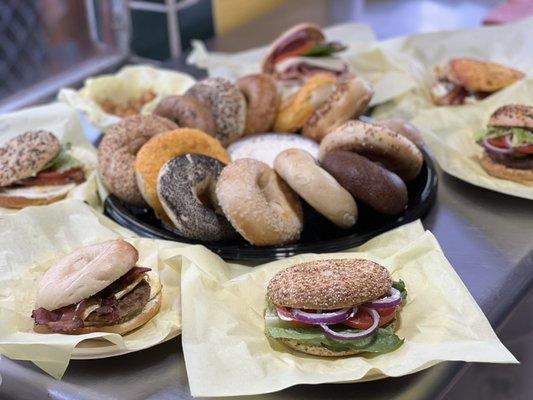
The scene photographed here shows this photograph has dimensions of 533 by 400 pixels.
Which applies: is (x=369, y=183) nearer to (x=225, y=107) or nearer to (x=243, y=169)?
(x=243, y=169)

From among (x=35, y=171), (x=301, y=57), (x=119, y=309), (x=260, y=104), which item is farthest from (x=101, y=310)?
(x=301, y=57)

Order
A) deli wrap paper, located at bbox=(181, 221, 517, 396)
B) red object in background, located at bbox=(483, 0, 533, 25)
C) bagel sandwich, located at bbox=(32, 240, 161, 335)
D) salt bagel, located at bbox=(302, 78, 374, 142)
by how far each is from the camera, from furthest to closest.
Result: red object in background, located at bbox=(483, 0, 533, 25) < salt bagel, located at bbox=(302, 78, 374, 142) < bagel sandwich, located at bbox=(32, 240, 161, 335) < deli wrap paper, located at bbox=(181, 221, 517, 396)

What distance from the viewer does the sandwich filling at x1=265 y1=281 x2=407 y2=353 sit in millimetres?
1170

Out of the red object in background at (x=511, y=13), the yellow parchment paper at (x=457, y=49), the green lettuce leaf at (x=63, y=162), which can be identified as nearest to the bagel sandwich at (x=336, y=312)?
the green lettuce leaf at (x=63, y=162)

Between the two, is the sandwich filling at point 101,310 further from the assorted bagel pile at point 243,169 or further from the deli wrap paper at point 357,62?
the deli wrap paper at point 357,62

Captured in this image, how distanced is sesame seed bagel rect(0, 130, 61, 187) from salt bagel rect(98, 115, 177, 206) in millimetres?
124

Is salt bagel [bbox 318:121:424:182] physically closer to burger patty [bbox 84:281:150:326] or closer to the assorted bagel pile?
the assorted bagel pile

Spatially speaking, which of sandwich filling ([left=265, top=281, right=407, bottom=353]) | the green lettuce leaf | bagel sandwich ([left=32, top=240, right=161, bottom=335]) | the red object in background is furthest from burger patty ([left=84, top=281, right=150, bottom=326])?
the red object in background

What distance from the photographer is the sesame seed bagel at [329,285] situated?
1.18m

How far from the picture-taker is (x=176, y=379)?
121 cm

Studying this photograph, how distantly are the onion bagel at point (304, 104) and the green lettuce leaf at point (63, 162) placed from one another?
1.70 feet

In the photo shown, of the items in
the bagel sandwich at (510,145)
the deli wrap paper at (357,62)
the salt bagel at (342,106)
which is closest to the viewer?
the bagel sandwich at (510,145)

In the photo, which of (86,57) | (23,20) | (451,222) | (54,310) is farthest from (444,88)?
(23,20)

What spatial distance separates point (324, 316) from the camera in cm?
118
